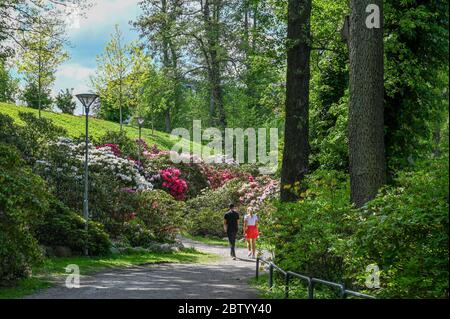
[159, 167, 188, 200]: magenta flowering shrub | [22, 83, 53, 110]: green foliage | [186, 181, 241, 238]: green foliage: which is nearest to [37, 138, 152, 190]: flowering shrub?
[186, 181, 241, 238]: green foliage

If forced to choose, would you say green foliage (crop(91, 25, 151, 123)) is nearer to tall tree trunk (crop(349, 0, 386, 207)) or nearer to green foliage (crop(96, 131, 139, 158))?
green foliage (crop(96, 131, 139, 158))

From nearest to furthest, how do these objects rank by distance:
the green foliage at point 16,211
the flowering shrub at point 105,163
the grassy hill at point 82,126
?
the green foliage at point 16,211, the flowering shrub at point 105,163, the grassy hill at point 82,126

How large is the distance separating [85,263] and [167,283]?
4128 millimetres

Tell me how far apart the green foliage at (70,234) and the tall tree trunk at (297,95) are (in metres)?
7.38

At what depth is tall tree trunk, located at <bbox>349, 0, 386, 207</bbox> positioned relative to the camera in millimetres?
10328

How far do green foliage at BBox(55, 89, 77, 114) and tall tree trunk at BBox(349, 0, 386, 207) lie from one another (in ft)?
172

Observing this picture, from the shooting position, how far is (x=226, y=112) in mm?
49906

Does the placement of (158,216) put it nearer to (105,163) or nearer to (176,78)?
(105,163)

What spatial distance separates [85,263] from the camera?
17891mm

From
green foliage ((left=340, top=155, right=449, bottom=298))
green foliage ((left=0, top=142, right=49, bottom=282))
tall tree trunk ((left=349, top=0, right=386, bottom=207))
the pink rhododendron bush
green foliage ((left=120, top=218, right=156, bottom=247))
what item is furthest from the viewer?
the pink rhododendron bush

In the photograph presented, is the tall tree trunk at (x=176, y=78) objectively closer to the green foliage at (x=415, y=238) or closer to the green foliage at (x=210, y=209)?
the green foliage at (x=210, y=209)

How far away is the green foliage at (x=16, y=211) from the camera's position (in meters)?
12.1

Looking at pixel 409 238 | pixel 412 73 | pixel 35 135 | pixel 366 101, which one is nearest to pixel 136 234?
pixel 35 135

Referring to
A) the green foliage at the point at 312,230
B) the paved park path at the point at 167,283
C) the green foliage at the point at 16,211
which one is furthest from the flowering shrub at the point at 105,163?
the green foliage at the point at 312,230
